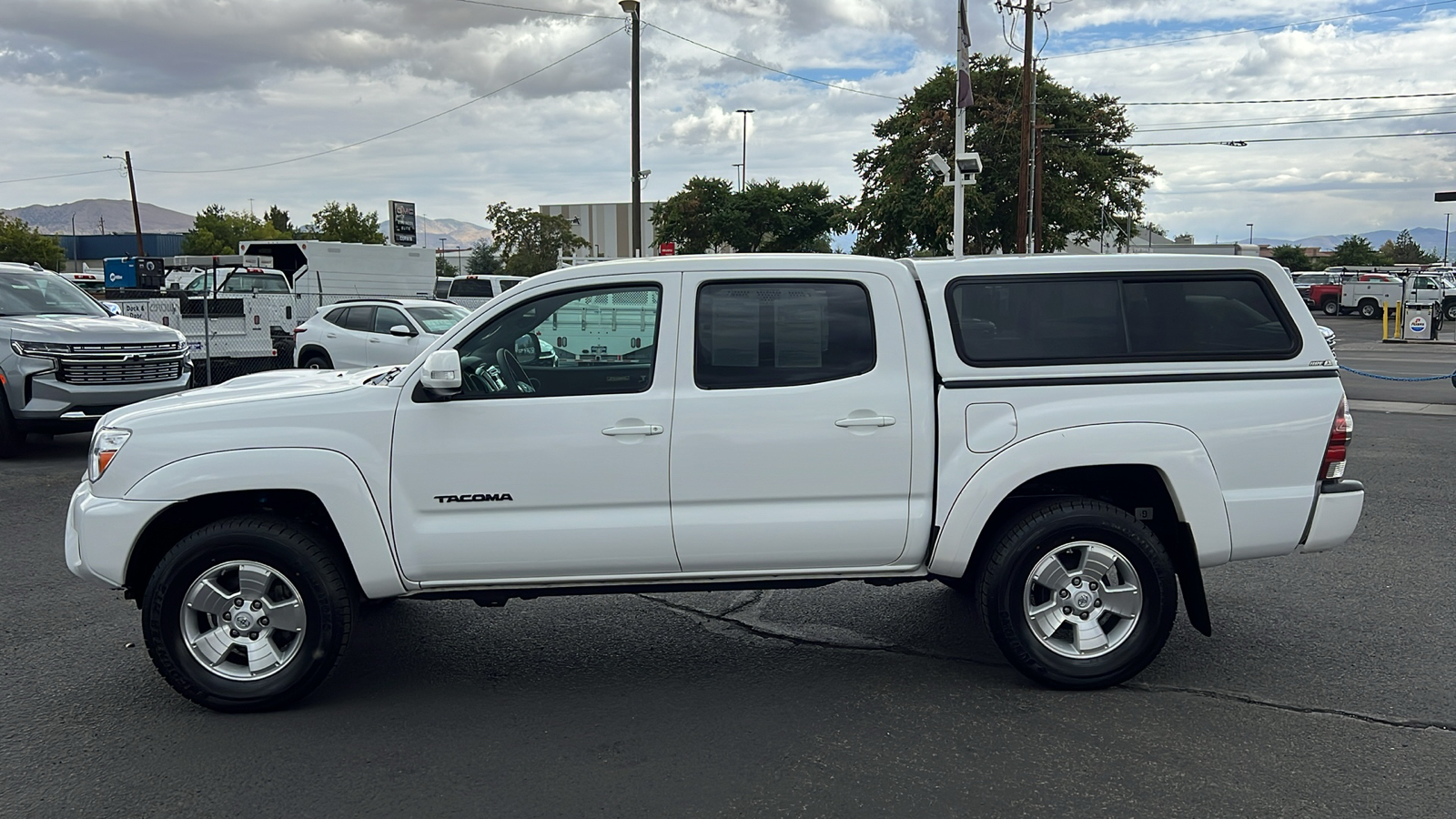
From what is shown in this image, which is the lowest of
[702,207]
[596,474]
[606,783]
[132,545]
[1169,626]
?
[606,783]

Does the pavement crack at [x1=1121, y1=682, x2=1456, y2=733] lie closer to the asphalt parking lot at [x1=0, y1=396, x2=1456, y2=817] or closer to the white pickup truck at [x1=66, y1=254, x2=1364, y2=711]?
the asphalt parking lot at [x1=0, y1=396, x2=1456, y2=817]

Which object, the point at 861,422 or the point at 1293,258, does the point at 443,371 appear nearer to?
the point at 861,422

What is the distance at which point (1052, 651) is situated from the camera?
15.4 feet

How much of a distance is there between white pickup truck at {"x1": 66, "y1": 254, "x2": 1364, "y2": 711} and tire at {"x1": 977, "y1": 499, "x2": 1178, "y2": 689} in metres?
0.01

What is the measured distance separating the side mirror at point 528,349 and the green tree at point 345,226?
76029mm

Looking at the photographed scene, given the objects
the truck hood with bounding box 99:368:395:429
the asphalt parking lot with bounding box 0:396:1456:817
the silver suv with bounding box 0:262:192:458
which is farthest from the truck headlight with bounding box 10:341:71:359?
the truck hood with bounding box 99:368:395:429

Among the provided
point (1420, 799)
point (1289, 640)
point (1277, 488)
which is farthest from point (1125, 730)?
point (1289, 640)

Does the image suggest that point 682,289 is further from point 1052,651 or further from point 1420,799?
→ point 1420,799

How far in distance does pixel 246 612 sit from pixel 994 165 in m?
43.5

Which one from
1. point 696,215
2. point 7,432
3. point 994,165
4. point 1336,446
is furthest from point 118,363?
point 696,215

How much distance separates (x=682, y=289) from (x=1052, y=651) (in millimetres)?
2178

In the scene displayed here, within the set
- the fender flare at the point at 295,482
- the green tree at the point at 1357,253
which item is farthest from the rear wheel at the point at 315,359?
the green tree at the point at 1357,253

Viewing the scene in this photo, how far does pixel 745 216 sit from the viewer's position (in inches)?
2336

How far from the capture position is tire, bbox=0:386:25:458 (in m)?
11.1
